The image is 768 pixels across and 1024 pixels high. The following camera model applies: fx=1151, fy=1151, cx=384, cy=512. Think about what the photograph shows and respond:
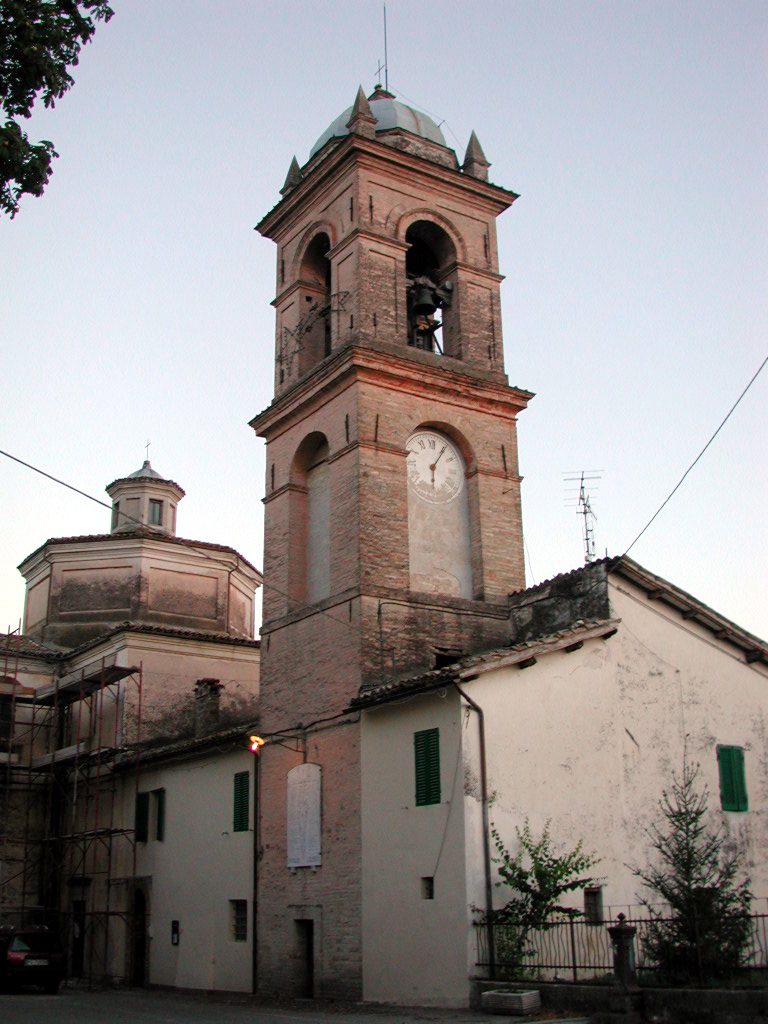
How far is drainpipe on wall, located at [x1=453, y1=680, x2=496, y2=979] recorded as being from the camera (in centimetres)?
1636

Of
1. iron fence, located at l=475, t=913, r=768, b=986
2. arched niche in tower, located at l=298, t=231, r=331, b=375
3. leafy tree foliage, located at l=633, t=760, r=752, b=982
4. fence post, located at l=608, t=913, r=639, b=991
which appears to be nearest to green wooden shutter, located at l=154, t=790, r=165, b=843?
arched niche in tower, located at l=298, t=231, r=331, b=375

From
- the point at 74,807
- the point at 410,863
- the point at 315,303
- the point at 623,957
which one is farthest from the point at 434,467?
the point at 74,807

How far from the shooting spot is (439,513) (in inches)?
882

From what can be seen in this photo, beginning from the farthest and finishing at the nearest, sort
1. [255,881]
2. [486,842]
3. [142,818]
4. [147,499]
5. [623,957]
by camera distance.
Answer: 1. [147,499]
2. [142,818]
3. [255,881]
4. [486,842]
5. [623,957]

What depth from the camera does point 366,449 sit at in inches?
849

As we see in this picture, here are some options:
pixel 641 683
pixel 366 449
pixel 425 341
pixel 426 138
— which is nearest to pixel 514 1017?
pixel 641 683

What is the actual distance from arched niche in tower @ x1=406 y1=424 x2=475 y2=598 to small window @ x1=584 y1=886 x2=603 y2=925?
620 centimetres

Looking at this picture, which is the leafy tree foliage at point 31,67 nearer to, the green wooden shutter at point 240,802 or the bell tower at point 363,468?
the bell tower at point 363,468

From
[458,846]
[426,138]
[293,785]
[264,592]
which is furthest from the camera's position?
[426,138]

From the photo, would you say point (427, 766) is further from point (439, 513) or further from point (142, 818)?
point (142, 818)

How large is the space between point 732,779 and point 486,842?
222 inches

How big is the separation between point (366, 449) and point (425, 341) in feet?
13.1

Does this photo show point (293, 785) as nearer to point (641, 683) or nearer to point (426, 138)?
point (641, 683)

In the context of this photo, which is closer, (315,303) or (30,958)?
(30,958)
